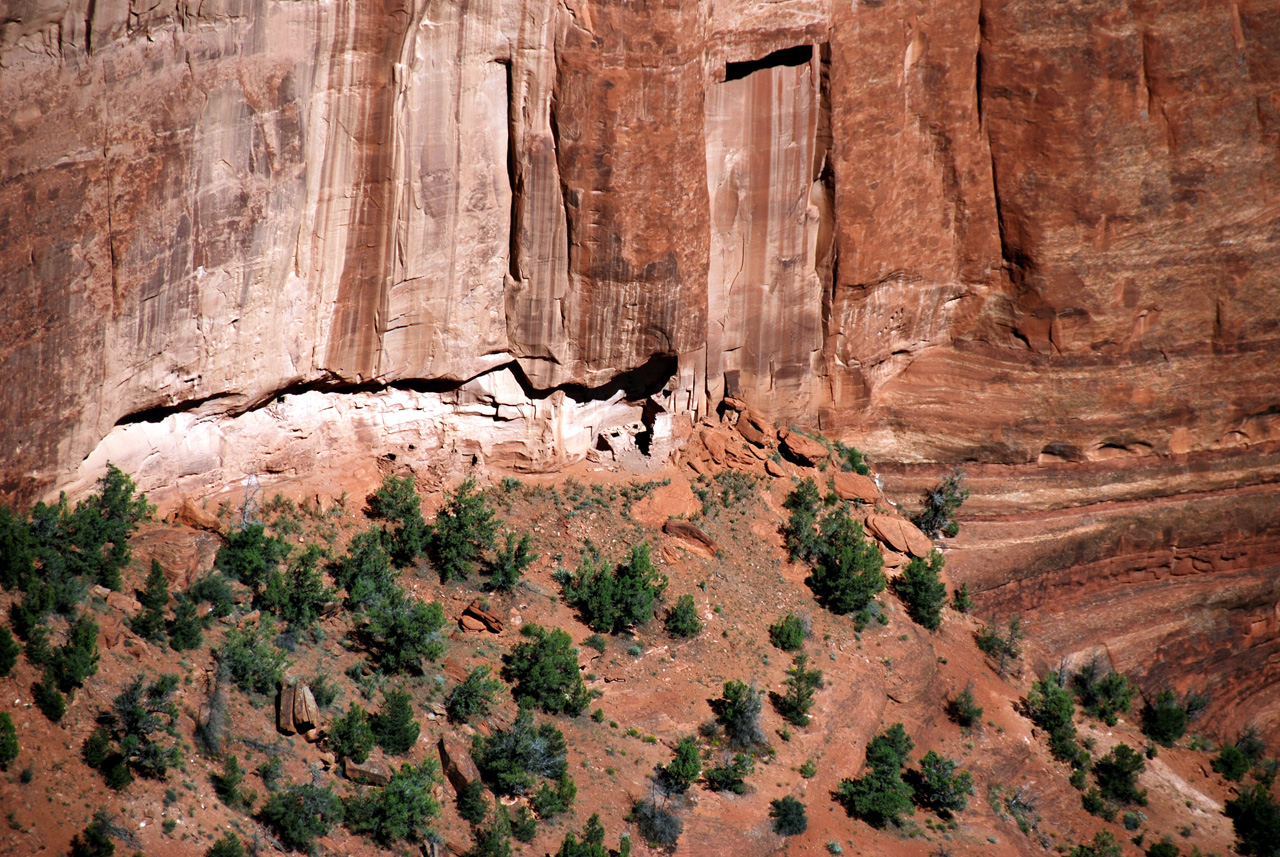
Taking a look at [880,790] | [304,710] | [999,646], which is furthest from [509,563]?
[999,646]

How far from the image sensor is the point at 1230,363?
38.2 m

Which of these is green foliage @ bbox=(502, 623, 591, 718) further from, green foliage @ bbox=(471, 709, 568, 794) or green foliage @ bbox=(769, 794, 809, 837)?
green foliage @ bbox=(769, 794, 809, 837)

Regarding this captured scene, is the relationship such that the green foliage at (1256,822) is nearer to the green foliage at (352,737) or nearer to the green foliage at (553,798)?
the green foliage at (553,798)

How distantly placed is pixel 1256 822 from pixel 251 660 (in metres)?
25.4

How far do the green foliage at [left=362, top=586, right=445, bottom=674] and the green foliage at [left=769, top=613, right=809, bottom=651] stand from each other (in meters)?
8.51

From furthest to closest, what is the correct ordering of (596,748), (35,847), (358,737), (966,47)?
(966,47)
(596,748)
(358,737)
(35,847)

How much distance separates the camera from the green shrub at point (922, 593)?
3541cm

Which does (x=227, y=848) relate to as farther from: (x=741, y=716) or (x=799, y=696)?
(x=799, y=696)

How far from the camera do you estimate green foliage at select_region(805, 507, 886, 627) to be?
34125mm

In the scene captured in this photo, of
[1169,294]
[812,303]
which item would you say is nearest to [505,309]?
[812,303]

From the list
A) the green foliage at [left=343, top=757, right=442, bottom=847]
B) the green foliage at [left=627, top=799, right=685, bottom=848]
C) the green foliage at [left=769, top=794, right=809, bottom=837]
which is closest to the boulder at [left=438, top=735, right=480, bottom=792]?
the green foliage at [left=343, top=757, right=442, bottom=847]

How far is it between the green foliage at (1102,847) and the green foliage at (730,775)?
27.8 feet

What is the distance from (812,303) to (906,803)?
13.1m

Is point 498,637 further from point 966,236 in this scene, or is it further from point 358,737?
point 966,236
